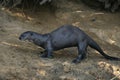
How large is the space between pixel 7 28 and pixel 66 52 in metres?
1.33

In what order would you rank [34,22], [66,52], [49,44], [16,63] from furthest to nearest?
[34,22] < [66,52] < [49,44] < [16,63]

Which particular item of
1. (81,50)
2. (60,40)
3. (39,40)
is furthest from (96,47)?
(39,40)

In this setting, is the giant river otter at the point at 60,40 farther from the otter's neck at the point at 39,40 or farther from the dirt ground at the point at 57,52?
the dirt ground at the point at 57,52

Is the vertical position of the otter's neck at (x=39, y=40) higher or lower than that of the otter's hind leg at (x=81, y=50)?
higher

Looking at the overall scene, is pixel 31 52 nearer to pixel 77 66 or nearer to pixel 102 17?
pixel 77 66

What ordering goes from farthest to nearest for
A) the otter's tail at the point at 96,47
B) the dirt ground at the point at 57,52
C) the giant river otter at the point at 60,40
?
the otter's tail at the point at 96,47 < the giant river otter at the point at 60,40 < the dirt ground at the point at 57,52

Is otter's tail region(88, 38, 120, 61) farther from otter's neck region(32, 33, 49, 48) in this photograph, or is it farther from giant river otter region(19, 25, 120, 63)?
otter's neck region(32, 33, 49, 48)

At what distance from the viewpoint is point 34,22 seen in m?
7.97

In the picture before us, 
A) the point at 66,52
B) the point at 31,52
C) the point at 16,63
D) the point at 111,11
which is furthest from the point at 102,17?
the point at 16,63

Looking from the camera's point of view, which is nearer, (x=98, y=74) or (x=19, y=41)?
(x=98, y=74)

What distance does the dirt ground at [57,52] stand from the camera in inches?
225

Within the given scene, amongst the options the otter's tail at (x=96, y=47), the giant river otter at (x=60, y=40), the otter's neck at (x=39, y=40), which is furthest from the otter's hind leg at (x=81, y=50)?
the otter's neck at (x=39, y=40)

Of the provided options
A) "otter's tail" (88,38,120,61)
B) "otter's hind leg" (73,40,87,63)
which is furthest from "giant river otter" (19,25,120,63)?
"otter's tail" (88,38,120,61)

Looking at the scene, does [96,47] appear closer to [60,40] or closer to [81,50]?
[81,50]
